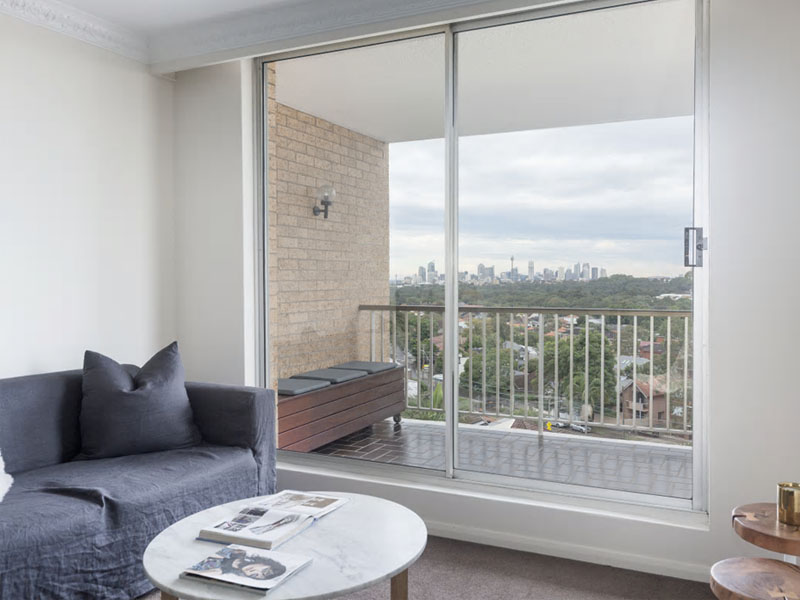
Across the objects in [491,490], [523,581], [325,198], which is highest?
[325,198]

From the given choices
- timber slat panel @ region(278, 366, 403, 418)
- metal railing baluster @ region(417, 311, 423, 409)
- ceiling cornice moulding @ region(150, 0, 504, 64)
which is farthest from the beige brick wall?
ceiling cornice moulding @ region(150, 0, 504, 64)

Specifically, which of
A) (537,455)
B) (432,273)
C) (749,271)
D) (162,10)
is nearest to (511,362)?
(537,455)

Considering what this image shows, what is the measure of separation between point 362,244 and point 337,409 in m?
0.92

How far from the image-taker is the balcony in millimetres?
2896

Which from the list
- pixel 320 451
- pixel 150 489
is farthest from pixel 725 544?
pixel 150 489

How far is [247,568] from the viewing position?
69.6 inches

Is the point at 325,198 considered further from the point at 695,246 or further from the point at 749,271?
the point at 749,271

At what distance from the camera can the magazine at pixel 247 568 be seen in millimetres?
1687

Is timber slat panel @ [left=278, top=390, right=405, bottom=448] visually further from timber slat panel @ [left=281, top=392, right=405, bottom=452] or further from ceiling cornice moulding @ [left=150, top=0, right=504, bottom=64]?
ceiling cornice moulding @ [left=150, top=0, right=504, bottom=64]

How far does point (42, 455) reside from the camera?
2.84 m

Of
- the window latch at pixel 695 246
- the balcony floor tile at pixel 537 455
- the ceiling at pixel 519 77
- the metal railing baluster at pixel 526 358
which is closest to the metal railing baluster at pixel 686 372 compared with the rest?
the balcony floor tile at pixel 537 455

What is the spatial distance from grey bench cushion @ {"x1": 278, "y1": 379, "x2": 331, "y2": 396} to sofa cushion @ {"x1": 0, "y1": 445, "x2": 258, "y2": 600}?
76cm

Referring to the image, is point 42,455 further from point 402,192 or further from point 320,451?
point 402,192

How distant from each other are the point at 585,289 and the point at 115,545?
2.22m
